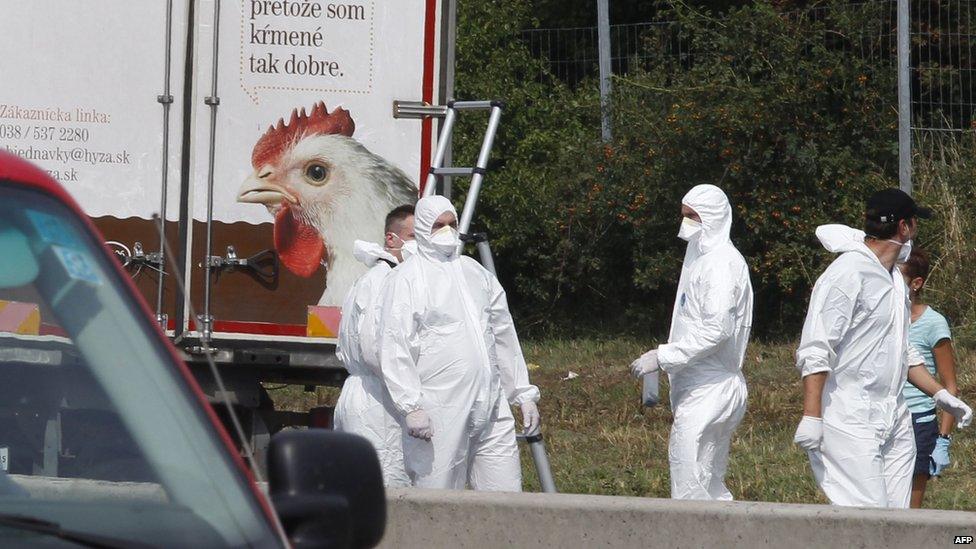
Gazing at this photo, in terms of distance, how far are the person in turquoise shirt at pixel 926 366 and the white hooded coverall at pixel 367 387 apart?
2548mm

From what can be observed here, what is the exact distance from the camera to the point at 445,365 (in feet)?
23.2

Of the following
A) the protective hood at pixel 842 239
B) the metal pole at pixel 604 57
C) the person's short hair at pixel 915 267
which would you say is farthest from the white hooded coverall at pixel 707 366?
the metal pole at pixel 604 57

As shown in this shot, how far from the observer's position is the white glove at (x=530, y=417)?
7438mm

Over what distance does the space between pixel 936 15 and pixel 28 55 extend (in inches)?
439

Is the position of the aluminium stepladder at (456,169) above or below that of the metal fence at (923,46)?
below

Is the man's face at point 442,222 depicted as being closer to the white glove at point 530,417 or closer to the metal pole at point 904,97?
the white glove at point 530,417

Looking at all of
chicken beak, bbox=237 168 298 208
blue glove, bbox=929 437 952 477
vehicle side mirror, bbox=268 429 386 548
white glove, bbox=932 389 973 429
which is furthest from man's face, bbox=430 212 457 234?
vehicle side mirror, bbox=268 429 386 548

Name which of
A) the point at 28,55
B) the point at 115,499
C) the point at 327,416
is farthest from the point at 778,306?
the point at 115,499

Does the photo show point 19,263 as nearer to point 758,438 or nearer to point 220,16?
point 220,16

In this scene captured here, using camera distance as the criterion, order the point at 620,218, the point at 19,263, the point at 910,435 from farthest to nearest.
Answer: the point at 620,218, the point at 910,435, the point at 19,263

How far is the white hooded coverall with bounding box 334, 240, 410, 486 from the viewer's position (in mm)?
7273

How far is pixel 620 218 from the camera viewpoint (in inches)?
632

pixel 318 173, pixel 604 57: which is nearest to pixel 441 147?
pixel 318 173

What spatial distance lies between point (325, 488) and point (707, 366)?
4810 mm
